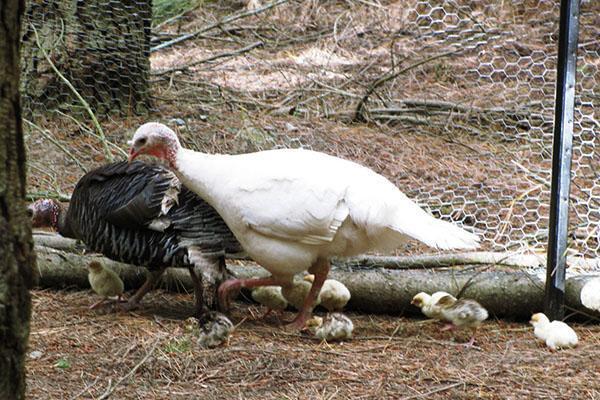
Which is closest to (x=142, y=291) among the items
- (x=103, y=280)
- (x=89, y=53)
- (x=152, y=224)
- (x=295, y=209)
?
(x=103, y=280)

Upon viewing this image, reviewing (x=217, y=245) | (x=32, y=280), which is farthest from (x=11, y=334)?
(x=217, y=245)

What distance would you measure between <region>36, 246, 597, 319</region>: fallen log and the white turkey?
44 cm

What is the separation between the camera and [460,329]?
188 inches

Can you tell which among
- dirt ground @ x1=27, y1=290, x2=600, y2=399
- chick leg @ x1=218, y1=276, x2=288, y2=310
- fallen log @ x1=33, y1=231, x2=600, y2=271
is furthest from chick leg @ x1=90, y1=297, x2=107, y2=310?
fallen log @ x1=33, y1=231, x2=600, y2=271

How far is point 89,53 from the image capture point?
7.58m

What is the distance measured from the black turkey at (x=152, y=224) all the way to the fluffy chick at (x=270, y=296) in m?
0.25

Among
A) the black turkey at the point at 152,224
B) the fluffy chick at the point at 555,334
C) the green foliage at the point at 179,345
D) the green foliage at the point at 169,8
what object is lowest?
the green foliage at the point at 179,345

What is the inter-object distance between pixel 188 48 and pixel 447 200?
406 centimetres

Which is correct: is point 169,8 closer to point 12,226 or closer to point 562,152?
point 562,152

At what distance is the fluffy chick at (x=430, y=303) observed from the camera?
15.5 feet

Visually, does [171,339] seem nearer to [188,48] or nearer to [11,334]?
[11,334]

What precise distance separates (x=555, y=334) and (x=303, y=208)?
1.36m

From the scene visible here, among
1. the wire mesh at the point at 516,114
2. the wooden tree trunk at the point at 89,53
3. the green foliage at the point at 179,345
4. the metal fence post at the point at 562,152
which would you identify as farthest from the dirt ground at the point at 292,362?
the wooden tree trunk at the point at 89,53

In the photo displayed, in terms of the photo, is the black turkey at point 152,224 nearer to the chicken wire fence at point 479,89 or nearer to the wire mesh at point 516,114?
the chicken wire fence at point 479,89
